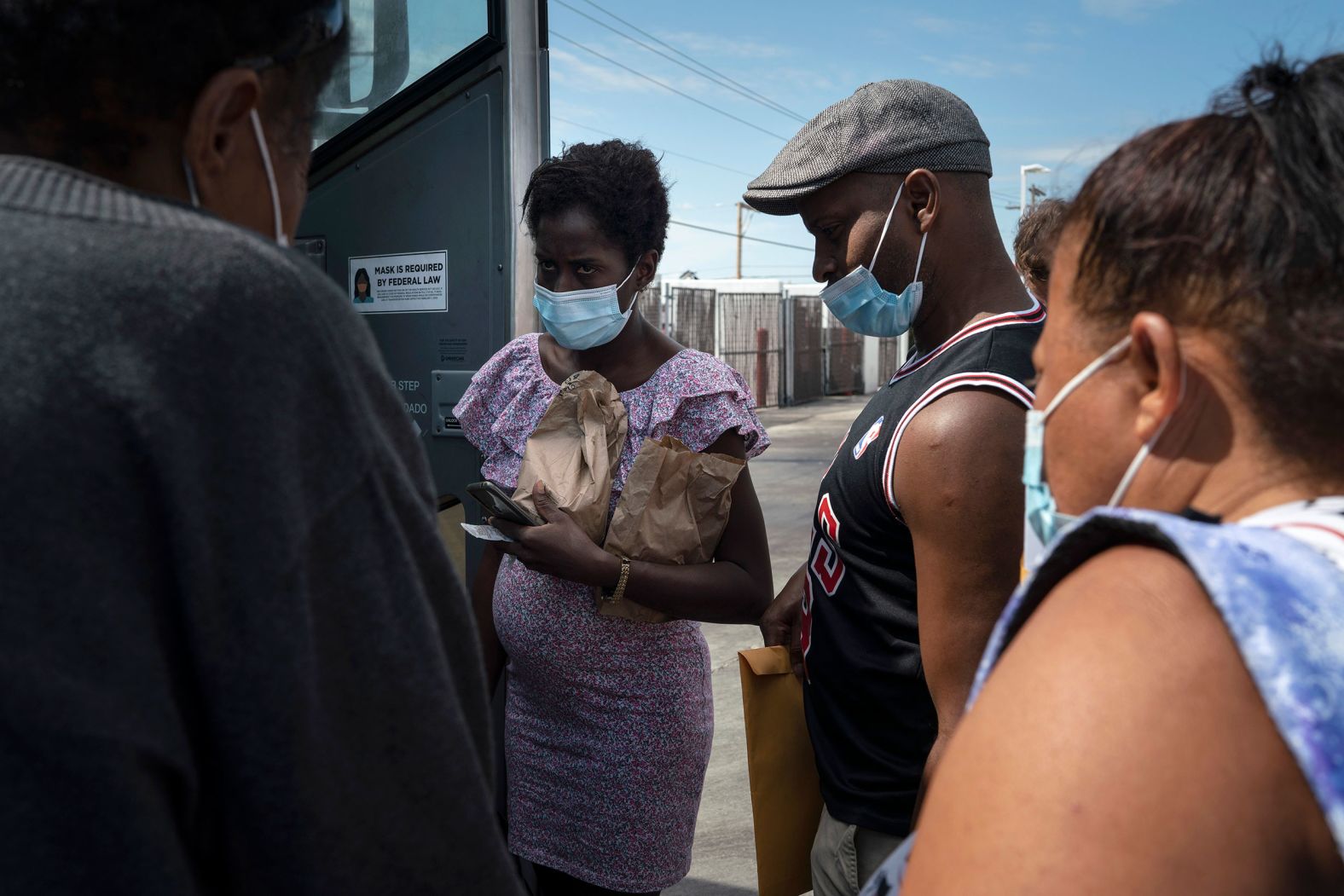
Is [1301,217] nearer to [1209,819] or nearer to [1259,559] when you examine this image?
[1259,559]

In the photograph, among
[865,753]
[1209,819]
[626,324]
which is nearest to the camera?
[1209,819]

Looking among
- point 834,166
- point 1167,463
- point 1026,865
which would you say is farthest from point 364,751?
point 834,166

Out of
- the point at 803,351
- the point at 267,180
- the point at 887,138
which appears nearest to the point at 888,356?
the point at 803,351

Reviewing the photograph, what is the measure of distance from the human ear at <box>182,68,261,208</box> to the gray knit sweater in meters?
0.12

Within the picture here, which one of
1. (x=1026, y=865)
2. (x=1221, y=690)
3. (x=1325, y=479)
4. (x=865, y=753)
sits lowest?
(x=865, y=753)

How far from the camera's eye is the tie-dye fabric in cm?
68

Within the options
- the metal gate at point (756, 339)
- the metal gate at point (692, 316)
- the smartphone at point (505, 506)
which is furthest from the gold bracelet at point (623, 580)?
the metal gate at point (756, 339)

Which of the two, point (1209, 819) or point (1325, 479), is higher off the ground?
point (1325, 479)

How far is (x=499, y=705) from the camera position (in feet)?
8.96

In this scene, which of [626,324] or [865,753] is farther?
[626,324]

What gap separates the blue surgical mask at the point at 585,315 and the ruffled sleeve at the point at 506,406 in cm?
13

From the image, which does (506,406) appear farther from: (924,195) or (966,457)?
(966,457)

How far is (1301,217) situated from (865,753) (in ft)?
4.47

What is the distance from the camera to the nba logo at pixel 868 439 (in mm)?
1866
